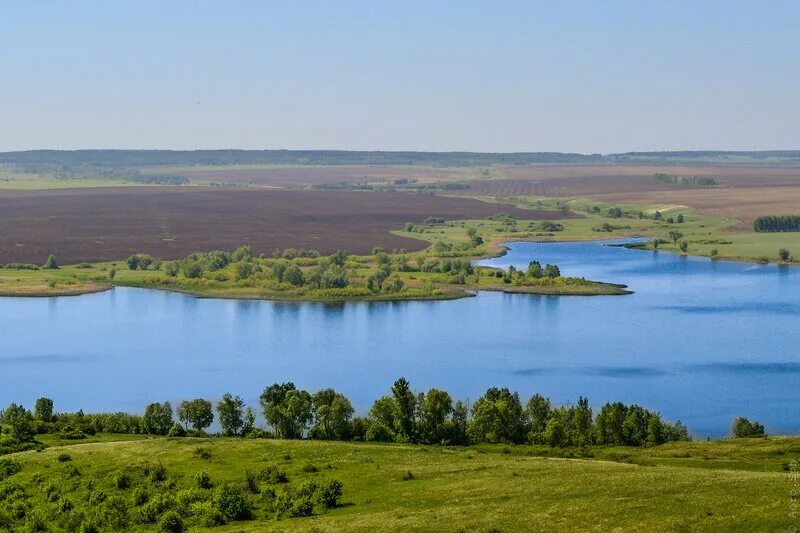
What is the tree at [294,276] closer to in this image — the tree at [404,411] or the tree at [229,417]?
the tree at [229,417]

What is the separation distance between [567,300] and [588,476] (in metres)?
73.1

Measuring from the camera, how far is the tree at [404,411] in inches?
2051

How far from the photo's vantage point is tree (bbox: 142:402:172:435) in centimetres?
5409

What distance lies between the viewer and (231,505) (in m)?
36.5

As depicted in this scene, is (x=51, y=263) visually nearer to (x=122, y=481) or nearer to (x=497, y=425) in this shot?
(x=497, y=425)

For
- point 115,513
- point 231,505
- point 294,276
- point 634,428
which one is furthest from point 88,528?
point 294,276

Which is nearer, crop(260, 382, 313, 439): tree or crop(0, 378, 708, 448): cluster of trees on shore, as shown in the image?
crop(0, 378, 708, 448): cluster of trees on shore

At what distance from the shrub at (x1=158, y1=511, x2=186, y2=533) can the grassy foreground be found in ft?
1.22

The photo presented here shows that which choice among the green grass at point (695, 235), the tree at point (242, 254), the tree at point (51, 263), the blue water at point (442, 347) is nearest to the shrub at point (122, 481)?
the blue water at point (442, 347)

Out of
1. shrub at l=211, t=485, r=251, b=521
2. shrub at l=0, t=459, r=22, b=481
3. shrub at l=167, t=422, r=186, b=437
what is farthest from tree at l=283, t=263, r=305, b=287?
shrub at l=211, t=485, r=251, b=521

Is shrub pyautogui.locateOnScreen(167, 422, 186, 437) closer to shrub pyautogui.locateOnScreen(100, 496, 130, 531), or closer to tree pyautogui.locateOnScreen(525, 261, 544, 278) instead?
shrub pyautogui.locateOnScreen(100, 496, 130, 531)

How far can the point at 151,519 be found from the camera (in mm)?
A: 36844

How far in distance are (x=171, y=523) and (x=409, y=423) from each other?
59.9ft

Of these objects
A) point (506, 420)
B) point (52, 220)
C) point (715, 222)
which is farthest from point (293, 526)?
point (715, 222)
